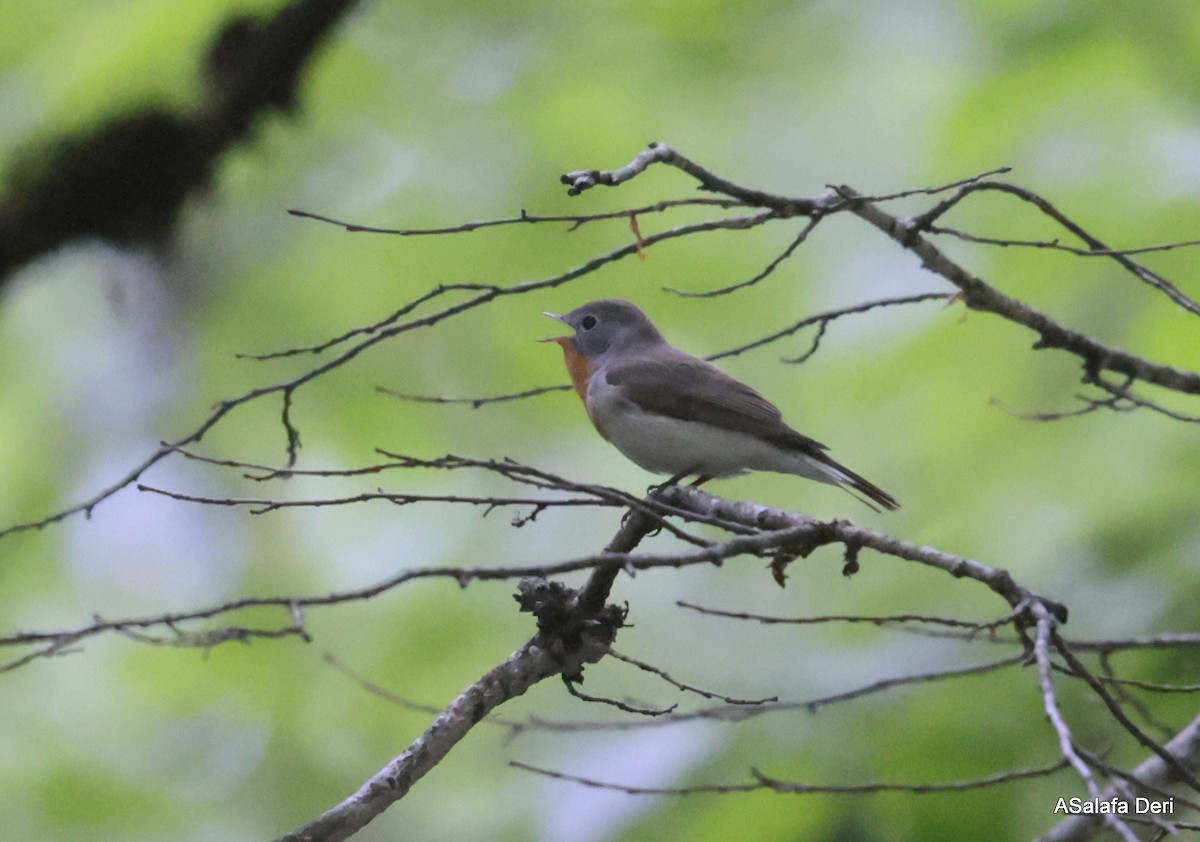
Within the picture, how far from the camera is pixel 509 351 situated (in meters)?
5.51

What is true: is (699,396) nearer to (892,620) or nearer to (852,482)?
(852,482)

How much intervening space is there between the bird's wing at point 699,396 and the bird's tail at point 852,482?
0.07m

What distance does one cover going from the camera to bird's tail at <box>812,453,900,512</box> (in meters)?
3.58

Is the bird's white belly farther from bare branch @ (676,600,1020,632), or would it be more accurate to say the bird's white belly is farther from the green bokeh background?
bare branch @ (676,600,1020,632)

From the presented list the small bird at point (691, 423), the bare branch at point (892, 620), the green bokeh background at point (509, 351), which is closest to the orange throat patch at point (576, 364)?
the small bird at point (691, 423)

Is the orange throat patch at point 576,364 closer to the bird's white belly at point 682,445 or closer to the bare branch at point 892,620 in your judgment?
the bird's white belly at point 682,445

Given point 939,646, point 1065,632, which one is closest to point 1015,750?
point 1065,632

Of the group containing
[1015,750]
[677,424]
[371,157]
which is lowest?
[1015,750]

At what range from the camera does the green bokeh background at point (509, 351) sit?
484 centimetres

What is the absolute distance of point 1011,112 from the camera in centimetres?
519

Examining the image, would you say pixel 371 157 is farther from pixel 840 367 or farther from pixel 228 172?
pixel 840 367

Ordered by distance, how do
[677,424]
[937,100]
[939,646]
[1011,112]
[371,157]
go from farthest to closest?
[371,157] < [937,100] < [1011,112] < [939,646] < [677,424]

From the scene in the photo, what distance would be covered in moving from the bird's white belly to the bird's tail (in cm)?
5

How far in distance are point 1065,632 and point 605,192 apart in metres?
2.96
